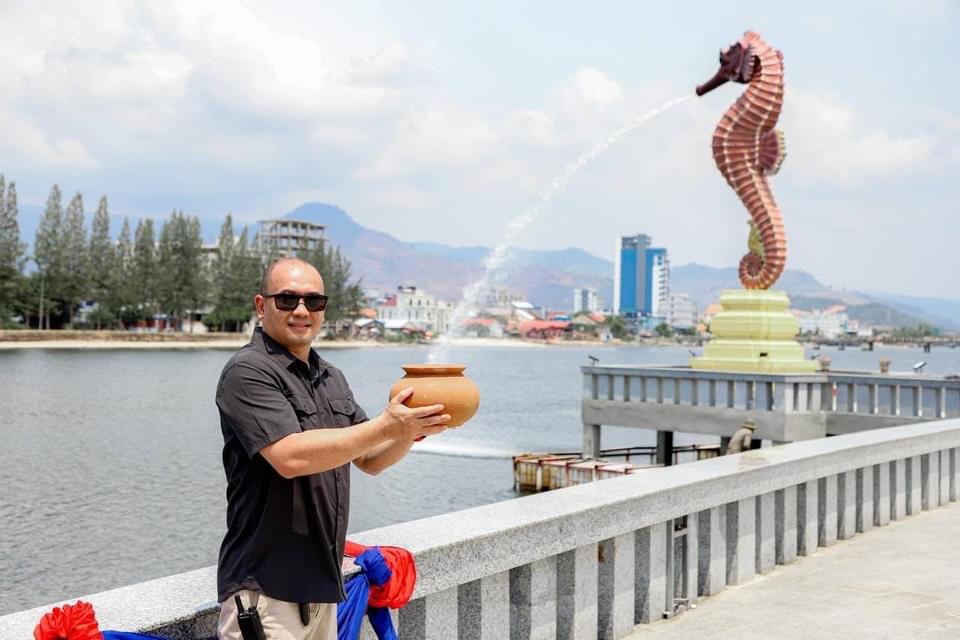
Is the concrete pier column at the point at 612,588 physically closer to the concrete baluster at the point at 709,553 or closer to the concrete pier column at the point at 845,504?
the concrete baluster at the point at 709,553

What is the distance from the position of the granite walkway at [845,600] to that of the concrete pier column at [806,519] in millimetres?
88

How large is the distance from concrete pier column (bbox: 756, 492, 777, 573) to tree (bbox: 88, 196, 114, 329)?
98238 millimetres

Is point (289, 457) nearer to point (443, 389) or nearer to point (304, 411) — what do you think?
point (304, 411)

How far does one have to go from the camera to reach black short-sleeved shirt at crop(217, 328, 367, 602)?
9.41 ft

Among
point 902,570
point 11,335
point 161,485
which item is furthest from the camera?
point 11,335

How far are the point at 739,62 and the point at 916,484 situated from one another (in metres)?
15.6

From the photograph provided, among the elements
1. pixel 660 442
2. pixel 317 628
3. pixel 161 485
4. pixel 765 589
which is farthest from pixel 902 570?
pixel 161 485

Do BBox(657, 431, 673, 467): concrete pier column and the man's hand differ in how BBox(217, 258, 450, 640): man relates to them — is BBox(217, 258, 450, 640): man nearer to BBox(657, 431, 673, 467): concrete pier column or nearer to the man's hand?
the man's hand

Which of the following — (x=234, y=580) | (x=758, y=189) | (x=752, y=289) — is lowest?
(x=234, y=580)

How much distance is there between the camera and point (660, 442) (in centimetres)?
2280

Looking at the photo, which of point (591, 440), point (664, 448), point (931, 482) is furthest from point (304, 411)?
point (664, 448)

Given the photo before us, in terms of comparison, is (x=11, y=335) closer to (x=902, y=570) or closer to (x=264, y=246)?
(x=264, y=246)

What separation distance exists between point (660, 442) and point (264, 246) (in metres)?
116

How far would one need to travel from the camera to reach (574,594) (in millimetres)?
5020
